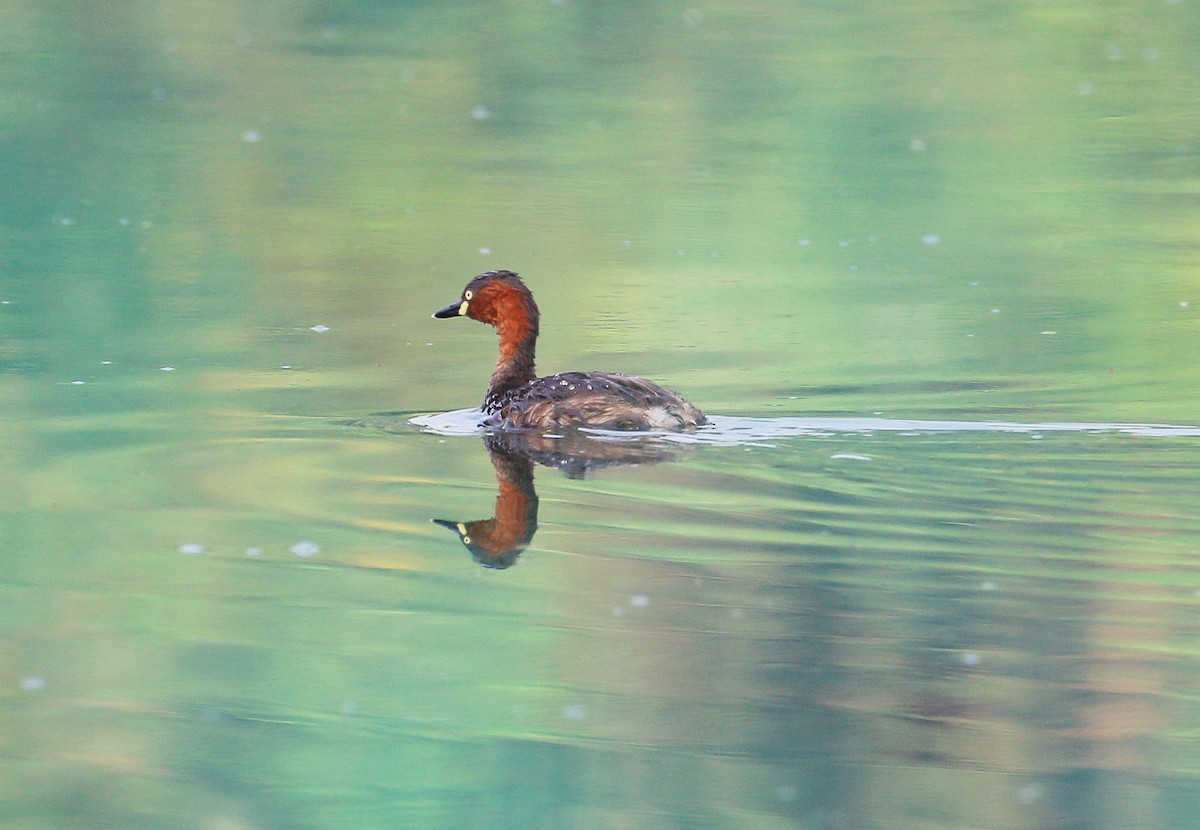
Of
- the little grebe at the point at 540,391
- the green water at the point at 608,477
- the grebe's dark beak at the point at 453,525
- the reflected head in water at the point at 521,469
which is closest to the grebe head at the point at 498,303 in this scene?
the little grebe at the point at 540,391

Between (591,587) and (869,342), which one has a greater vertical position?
(869,342)

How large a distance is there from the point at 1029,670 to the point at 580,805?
54.7 inches

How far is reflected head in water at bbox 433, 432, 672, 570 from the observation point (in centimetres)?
673

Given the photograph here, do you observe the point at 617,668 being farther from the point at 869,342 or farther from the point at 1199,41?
the point at 1199,41

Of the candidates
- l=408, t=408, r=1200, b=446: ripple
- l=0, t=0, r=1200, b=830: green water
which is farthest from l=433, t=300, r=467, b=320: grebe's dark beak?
l=408, t=408, r=1200, b=446: ripple

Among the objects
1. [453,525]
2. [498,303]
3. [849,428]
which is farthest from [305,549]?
[498,303]

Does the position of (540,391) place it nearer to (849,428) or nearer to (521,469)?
(521,469)

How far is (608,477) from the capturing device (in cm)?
768

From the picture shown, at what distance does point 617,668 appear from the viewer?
547 cm

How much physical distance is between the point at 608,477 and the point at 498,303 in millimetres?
2138

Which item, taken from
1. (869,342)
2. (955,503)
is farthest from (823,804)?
(869,342)

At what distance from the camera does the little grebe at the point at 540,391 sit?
8359 mm

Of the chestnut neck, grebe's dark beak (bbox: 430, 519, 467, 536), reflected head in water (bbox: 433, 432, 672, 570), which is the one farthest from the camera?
the chestnut neck

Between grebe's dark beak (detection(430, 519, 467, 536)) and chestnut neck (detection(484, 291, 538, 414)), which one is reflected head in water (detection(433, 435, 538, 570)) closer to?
grebe's dark beak (detection(430, 519, 467, 536))
